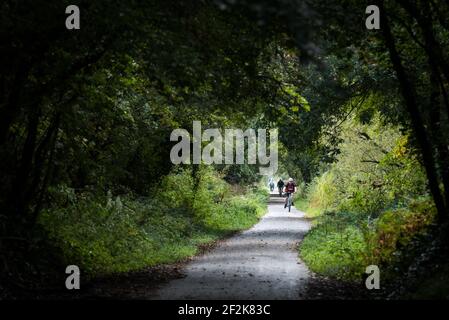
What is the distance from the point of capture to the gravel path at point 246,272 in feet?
34.7

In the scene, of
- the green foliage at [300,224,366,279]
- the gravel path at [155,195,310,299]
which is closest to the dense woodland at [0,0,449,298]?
the green foliage at [300,224,366,279]

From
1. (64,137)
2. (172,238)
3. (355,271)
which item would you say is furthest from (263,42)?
(172,238)

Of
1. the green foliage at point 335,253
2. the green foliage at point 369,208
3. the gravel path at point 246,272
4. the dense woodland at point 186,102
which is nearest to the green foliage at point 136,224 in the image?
→ the dense woodland at point 186,102

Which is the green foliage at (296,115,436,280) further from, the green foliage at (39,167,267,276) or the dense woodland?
the green foliage at (39,167,267,276)

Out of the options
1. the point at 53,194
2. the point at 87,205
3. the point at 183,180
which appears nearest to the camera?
the point at 53,194

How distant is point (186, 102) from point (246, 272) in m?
4.33

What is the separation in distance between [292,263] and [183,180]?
34.4 feet

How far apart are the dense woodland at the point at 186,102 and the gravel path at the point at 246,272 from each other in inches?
32.7

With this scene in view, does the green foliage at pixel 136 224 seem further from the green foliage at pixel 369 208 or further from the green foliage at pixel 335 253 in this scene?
the green foliage at pixel 369 208

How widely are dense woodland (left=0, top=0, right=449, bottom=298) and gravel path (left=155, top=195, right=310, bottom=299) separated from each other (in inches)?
32.7

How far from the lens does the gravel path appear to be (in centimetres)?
1057
